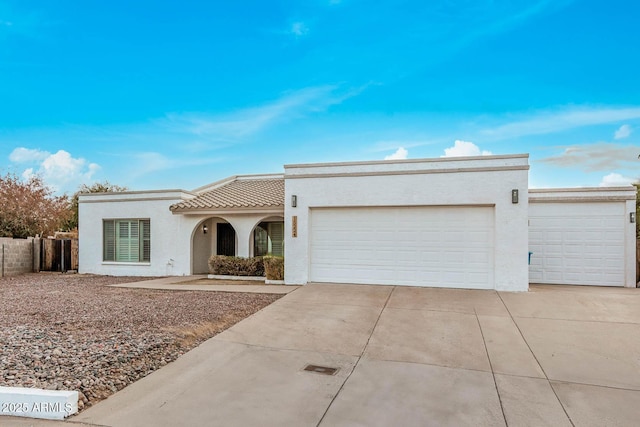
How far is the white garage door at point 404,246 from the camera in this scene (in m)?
10.6

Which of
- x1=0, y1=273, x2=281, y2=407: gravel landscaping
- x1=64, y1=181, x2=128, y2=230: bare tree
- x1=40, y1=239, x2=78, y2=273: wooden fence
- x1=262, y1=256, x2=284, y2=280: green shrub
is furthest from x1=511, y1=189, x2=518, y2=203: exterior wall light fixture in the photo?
x1=64, y1=181, x2=128, y2=230: bare tree

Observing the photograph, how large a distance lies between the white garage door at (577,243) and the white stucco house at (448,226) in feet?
0.09

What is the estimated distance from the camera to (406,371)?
17.0 feet

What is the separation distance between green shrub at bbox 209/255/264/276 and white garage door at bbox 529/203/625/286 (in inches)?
360

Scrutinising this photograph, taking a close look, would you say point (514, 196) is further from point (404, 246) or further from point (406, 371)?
point (406, 371)

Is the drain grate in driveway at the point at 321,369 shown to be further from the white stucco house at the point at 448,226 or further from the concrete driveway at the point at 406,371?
the white stucco house at the point at 448,226

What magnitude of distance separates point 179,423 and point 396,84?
12.3 metres

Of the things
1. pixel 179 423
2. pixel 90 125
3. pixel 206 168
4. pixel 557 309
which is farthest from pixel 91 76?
pixel 557 309

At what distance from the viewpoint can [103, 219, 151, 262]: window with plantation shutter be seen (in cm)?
1587

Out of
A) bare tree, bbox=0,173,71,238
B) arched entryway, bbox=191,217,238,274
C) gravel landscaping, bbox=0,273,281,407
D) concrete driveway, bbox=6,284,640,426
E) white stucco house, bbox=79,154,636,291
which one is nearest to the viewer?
concrete driveway, bbox=6,284,640,426

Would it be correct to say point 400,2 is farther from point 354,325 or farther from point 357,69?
point 354,325

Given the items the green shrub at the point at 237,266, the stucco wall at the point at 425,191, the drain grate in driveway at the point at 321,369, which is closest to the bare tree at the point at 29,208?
the green shrub at the point at 237,266

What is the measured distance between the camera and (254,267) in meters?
14.1

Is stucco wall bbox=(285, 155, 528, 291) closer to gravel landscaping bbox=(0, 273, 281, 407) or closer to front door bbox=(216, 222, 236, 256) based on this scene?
gravel landscaping bbox=(0, 273, 281, 407)
